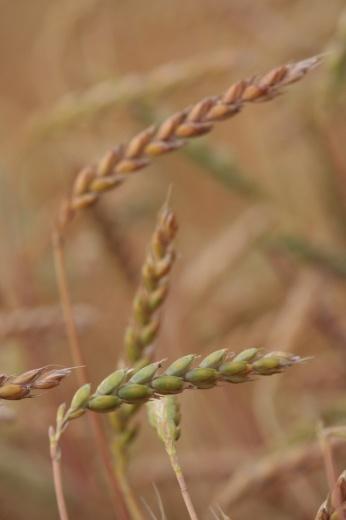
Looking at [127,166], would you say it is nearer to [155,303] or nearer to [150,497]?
[155,303]

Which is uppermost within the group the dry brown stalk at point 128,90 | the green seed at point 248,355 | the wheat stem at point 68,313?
the dry brown stalk at point 128,90

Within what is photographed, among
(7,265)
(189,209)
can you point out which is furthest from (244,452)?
(189,209)

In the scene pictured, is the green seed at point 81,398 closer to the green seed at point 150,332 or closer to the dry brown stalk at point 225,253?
the green seed at point 150,332

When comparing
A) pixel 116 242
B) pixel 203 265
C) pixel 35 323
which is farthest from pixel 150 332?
pixel 203 265

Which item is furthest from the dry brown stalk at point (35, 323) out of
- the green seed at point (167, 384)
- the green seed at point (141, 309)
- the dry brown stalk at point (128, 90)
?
the green seed at point (167, 384)

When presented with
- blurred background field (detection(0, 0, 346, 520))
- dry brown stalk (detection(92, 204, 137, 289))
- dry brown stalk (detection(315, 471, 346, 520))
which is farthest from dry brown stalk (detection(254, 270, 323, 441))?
dry brown stalk (detection(315, 471, 346, 520))

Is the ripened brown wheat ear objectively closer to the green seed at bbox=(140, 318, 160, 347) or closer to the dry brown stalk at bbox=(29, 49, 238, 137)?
the green seed at bbox=(140, 318, 160, 347)
